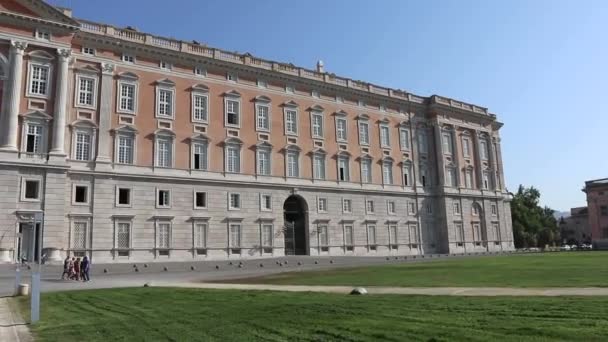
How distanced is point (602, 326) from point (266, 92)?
170ft

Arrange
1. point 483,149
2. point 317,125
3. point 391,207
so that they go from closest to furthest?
point 317,125
point 391,207
point 483,149

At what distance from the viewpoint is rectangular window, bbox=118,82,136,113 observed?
4908 centimetres

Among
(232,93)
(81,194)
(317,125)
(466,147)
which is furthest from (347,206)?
(81,194)

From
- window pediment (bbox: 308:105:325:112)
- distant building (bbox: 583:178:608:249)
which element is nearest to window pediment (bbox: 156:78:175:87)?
window pediment (bbox: 308:105:325:112)

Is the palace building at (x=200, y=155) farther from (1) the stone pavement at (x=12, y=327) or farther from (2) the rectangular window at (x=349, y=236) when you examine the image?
(1) the stone pavement at (x=12, y=327)

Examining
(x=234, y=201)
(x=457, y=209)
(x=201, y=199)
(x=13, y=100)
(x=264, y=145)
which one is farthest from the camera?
(x=457, y=209)

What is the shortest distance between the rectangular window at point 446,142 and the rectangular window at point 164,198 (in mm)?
42360

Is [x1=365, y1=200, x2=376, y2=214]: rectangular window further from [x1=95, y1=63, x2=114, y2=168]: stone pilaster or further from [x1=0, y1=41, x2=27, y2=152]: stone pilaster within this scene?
[x1=0, y1=41, x2=27, y2=152]: stone pilaster

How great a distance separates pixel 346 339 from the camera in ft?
31.5

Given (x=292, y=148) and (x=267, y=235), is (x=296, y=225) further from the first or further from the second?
(x=292, y=148)

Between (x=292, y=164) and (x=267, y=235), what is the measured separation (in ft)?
30.0

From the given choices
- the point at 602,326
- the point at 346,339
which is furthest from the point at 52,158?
the point at 602,326

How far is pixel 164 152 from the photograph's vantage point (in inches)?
2008

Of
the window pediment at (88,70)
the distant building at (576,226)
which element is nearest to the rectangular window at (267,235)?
the window pediment at (88,70)
